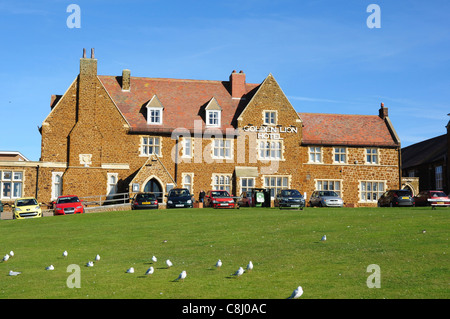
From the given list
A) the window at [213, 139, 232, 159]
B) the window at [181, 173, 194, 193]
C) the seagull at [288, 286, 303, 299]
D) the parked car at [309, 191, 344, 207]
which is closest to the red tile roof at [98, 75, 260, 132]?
the window at [213, 139, 232, 159]

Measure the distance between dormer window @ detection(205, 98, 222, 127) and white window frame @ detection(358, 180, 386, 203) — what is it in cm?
1447

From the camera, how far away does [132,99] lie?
154ft

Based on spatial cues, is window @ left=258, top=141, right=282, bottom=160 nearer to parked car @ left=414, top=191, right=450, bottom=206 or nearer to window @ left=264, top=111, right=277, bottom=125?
window @ left=264, top=111, right=277, bottom=125

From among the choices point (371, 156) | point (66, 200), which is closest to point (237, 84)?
point (371, 156)

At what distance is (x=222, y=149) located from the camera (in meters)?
45.8

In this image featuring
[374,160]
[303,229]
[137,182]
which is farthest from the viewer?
[374,160]

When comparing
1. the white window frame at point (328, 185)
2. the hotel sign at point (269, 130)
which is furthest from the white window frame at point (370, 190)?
the hotel sign at point (269, 130)

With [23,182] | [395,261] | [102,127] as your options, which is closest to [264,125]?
[102,127]

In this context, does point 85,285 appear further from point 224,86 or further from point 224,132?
point 224,86

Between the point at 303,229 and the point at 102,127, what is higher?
the point at 102,127

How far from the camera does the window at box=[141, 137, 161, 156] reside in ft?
146

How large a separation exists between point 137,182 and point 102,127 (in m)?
6.22

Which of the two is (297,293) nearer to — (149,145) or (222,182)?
(222,182)

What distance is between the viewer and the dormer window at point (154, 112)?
45.4 m
